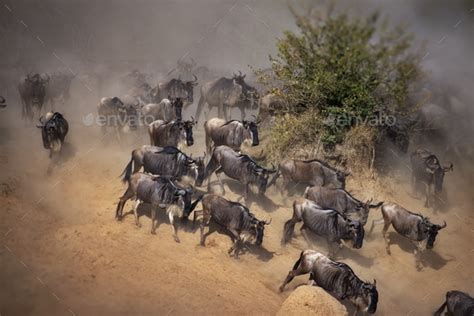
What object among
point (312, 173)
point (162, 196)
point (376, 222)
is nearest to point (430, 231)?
point (376, 222)

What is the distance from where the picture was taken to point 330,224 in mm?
12680

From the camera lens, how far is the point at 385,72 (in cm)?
1625

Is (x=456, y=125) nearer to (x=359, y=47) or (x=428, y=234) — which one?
(x=359, y=47)

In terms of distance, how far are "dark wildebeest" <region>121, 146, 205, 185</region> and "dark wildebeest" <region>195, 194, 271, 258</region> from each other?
6.72 feet

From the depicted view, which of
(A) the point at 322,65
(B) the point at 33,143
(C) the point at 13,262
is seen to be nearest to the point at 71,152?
(B) the point at 33,143

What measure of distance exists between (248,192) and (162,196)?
11.2 feet

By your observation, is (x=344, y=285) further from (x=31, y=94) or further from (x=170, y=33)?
(x=170, y=33)

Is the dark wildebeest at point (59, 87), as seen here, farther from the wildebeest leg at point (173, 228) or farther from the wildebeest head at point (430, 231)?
the wildebeest head at point (430, 231)

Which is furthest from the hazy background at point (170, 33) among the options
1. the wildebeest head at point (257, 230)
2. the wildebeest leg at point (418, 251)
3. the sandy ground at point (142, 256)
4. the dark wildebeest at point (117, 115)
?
the wildebeest head at point (257, 230)

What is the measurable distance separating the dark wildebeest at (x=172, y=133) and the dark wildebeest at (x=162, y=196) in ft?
9.56

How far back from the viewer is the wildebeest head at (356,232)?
1245 centimetres

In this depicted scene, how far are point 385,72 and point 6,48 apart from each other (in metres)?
28.3

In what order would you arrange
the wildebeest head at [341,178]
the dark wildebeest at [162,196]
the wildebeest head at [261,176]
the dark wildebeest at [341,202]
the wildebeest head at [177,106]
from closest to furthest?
the dark wildebeest at [162,196]
the dark wildebeest at [341,202]
the wildebeest head at [261,176]
the wildebeest head at [341,178]
the wildebeest head at [177,106]

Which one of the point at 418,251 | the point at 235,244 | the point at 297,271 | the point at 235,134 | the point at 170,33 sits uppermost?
the point at 170,33
